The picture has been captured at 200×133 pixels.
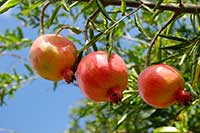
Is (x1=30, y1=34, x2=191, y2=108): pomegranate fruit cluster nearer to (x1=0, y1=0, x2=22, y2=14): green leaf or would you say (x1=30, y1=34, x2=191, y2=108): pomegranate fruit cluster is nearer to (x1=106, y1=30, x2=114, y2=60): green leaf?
(x1=106, y1=30, x2=114, y2=60): green leaf

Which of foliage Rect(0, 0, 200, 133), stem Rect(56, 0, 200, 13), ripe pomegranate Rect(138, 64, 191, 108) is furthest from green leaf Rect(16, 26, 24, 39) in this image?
ripe pomegranate Rect(138, 64, 191, 108)

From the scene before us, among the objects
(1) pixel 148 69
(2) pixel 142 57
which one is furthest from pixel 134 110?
(2) pixel 142 57

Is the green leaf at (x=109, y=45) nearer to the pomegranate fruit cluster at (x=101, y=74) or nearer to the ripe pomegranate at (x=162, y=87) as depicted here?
the pomegranate fruit cluster at (x=101, y=74)

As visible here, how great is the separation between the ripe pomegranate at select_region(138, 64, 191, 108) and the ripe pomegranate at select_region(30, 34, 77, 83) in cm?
20

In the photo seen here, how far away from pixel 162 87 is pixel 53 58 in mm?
299

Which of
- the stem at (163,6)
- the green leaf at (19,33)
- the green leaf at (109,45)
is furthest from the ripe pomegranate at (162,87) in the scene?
the green leaf at (19,33)

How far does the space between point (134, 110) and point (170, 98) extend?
1.05m

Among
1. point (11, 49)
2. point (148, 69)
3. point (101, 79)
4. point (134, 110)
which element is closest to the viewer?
point (101, 79)

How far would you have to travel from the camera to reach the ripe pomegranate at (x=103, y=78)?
1.18 metres

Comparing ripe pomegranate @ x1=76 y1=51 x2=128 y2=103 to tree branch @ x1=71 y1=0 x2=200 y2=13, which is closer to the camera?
ripe pomegranate @ x1=76 y1=51 x2=128 y2=103

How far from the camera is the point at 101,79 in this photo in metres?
1.18

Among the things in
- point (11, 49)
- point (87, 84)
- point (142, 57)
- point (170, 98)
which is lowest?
point (142, 57)

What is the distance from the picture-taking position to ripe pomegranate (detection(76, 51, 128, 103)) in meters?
1.18

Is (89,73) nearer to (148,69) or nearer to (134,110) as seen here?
(148,69)
